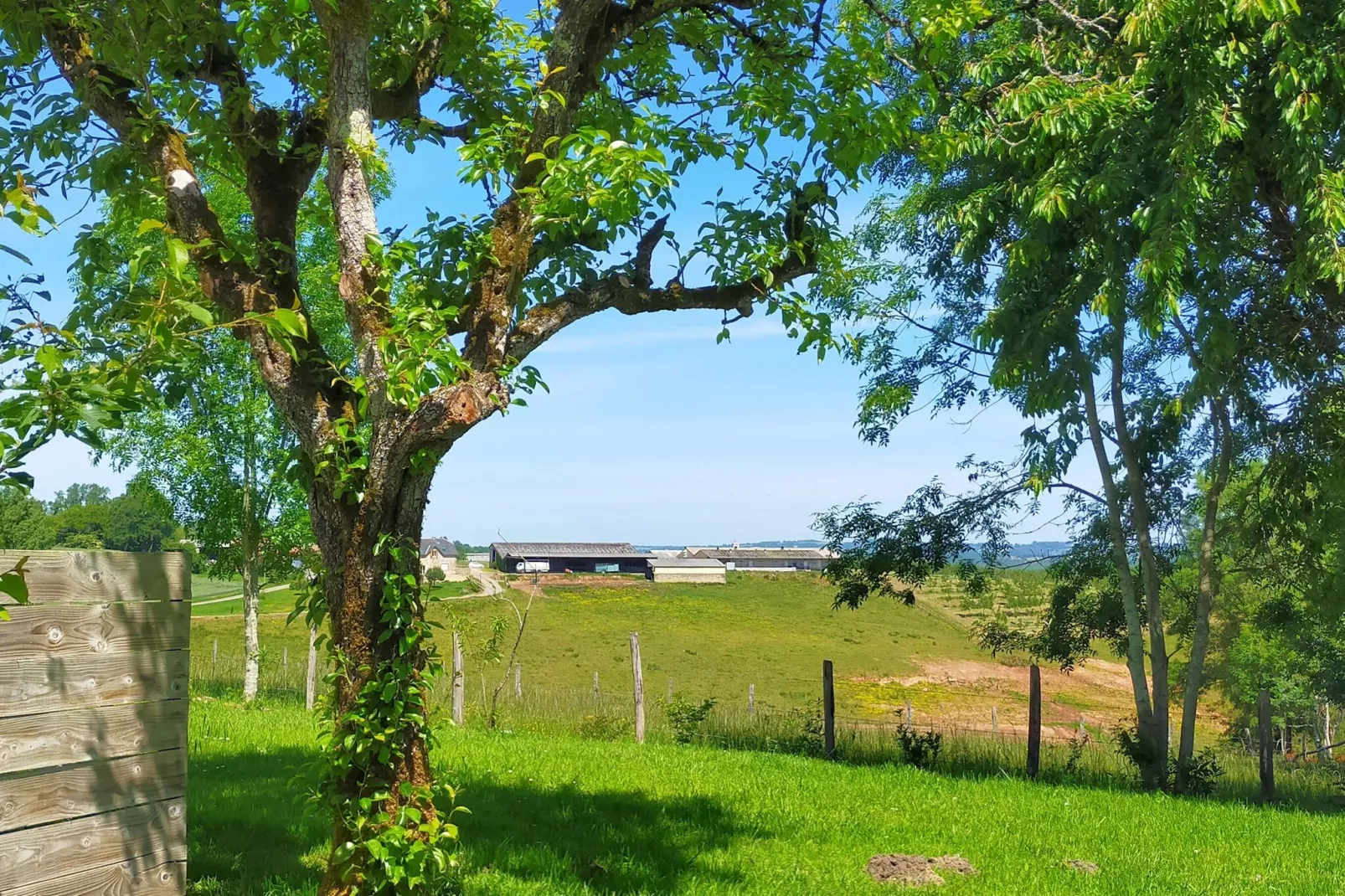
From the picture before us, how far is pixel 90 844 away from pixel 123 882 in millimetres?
263

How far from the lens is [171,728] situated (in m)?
4.42

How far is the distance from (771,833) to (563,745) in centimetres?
505

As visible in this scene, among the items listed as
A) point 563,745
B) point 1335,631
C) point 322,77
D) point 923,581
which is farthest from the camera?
point 1335,631

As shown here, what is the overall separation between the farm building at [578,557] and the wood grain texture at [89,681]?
8533 centimetres

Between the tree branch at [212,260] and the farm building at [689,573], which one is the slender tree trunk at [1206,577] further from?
the farm building at [689,573]

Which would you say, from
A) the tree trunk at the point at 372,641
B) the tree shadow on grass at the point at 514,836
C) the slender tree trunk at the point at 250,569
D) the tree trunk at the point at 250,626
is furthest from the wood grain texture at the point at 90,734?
the slender tree trunk at the point at 250,569

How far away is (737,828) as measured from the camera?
25.7 ft

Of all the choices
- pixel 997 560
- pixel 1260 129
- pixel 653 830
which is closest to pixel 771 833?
pixel 653 830

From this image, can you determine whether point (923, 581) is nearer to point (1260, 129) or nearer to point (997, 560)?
point (997, 560)

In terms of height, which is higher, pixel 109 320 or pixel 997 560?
pixel 109 320

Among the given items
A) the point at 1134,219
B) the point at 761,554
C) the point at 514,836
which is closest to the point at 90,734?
the point at 514,836

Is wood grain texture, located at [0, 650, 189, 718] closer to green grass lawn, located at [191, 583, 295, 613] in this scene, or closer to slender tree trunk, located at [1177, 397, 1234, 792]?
slender tree trunk, located at [1177, 397, 1234, 792]

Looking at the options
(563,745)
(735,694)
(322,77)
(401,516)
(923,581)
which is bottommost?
(735,694)

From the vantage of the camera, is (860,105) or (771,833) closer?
(860,105)
